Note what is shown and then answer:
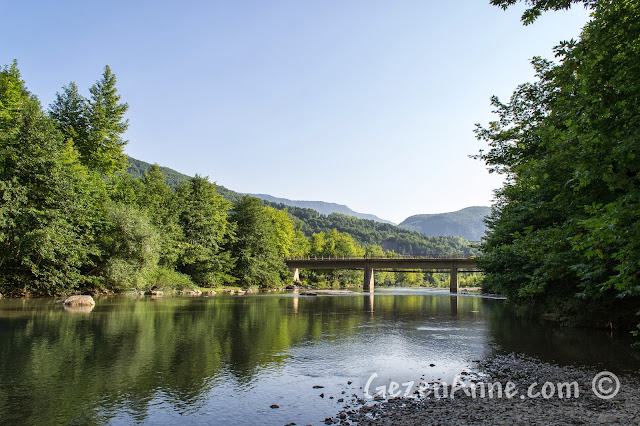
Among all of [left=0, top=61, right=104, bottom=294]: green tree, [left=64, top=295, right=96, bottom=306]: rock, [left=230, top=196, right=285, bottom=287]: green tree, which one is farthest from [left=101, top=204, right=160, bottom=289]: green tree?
[left=230, top=196, right=285, bottom=287]: green tree

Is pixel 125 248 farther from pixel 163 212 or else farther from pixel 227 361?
pixel 227 361

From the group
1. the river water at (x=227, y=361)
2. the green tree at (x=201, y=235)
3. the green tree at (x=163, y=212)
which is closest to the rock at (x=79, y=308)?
the river water at (x=227, y=361)

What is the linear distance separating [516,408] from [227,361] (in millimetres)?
10352

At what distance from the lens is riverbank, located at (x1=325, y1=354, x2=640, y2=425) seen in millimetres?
9641

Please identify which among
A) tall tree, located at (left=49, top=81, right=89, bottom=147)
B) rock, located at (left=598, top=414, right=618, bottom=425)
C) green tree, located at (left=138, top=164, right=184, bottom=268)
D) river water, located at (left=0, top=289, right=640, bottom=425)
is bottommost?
river water, located at (left=0, top=289, right=640, bottom=425)

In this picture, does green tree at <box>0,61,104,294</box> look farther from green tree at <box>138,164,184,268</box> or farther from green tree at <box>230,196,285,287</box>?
green tree at <box>230,196,285,287</box>

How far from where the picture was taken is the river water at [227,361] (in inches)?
424

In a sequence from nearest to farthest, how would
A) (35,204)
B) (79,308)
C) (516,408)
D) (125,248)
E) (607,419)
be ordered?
(607,419) < (516,408) < (79,308) < (35,204) < (125,248)

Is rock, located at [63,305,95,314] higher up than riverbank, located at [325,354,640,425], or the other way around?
riverbank, located at [325,354,640,425]

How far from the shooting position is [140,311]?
3369 centimetres

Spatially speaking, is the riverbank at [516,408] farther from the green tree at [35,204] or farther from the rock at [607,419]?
the green tree at [35,204]

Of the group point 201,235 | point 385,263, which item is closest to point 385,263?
point 385,263

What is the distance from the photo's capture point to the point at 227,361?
53.6ft

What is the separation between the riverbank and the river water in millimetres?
1304
